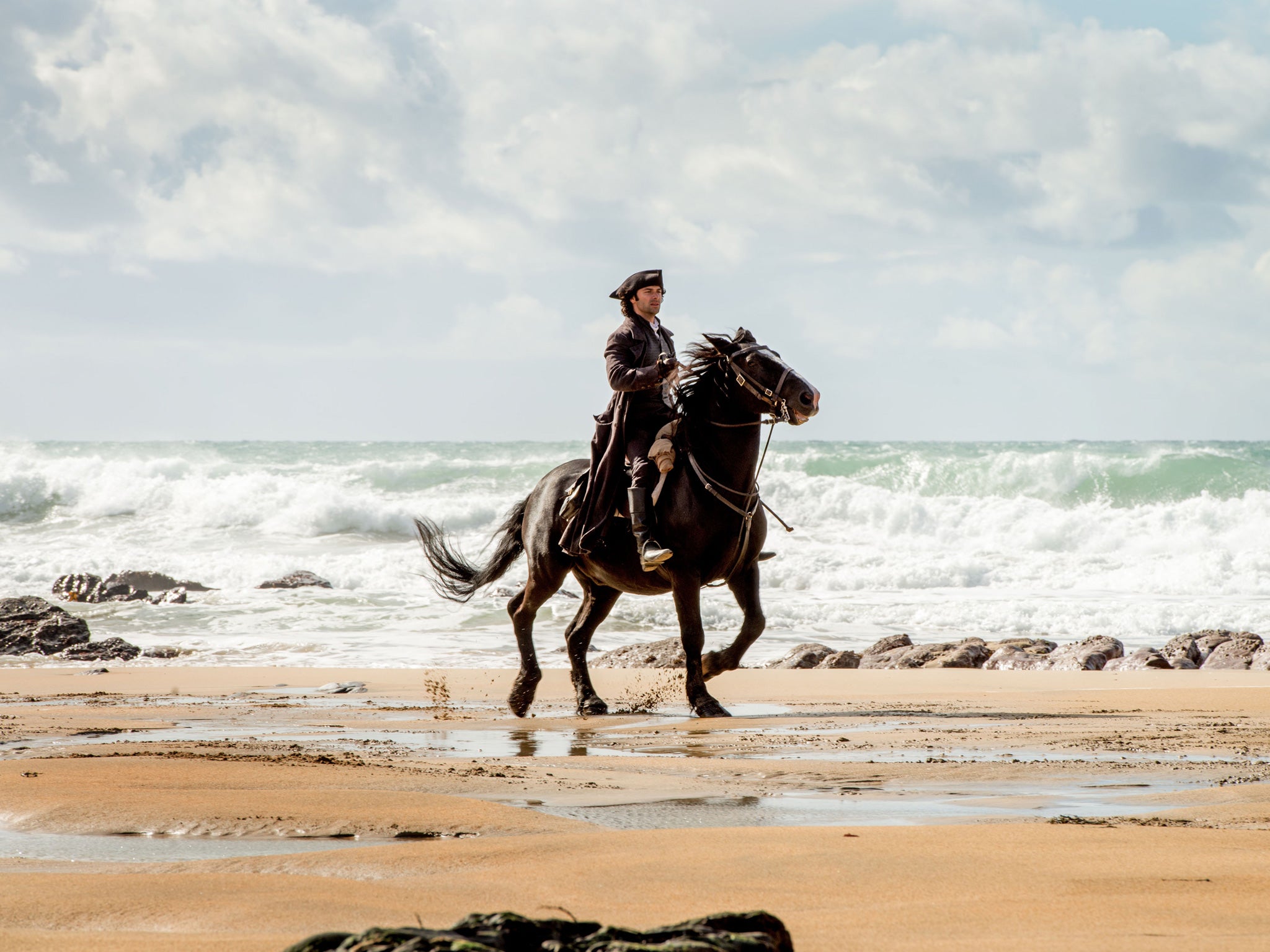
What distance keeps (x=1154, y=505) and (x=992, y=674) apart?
22.7 m

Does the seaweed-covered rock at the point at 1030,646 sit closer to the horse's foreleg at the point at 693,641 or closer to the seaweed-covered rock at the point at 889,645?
the seaweed-covered rock at the point at 889,645

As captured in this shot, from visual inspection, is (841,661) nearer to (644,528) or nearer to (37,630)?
(644,528)

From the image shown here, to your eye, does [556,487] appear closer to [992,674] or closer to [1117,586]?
[992,674]

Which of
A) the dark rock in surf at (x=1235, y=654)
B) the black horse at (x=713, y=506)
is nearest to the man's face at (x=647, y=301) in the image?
the black horse at (x=713, y=506)

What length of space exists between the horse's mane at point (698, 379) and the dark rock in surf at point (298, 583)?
13.5 metres

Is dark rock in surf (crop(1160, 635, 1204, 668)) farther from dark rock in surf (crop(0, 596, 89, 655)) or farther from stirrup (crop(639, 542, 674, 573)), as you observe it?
dark rock in surf (crop(0, 596, 89, 655))

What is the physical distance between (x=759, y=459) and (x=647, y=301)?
130 centimetres

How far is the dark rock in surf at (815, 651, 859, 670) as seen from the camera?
13.4 meters

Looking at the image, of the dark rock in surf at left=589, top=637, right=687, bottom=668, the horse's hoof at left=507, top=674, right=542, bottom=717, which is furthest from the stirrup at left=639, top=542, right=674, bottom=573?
the dark rock in surf at left=589, top=637, right=687, bottom=668

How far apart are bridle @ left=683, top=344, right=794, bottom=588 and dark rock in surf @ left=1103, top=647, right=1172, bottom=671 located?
5.93m

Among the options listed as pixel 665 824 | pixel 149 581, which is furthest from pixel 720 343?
pixel 149 581

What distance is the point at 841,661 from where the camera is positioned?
44.0 ft

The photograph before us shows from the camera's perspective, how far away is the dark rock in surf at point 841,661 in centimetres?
1338

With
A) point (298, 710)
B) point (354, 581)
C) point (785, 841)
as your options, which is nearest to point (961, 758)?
point (785, 841)
